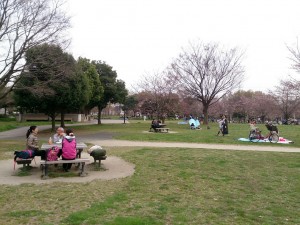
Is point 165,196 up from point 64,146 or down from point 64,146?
down

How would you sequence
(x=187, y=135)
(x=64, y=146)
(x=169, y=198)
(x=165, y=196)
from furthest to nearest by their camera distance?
1. (x=187, y=135)
2. (x=64, y=146)
3. (x=165, y=196)
4. (x=169, y=198)

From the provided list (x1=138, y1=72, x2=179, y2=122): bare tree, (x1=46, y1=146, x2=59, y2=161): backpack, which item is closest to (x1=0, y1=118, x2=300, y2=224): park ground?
(x1=46, y1=146, x2=59, y2=161): backpack

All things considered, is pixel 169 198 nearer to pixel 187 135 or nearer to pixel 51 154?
pixel 51 154

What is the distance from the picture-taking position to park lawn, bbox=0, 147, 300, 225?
14.9 feet

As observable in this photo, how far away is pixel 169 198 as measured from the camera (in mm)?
5574

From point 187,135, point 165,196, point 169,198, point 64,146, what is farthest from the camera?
point 187,135

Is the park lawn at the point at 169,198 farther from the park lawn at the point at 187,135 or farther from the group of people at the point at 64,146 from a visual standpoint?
the park lawn at the point at 187,135

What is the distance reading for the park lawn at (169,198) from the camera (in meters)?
4.53

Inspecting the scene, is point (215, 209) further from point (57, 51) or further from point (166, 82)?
point (166, 82)

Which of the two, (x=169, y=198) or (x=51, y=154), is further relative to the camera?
(x=51, y=154)

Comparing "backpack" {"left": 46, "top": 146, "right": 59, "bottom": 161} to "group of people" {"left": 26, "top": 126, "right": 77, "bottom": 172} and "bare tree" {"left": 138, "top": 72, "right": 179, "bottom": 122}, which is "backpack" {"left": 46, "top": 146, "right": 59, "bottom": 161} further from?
"bare tree" {"left": 138, "top": 72, "right": 179, "bottom": 122}

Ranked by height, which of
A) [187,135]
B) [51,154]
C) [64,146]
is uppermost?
[64,146]

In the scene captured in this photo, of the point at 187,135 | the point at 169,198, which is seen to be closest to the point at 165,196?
the point at 169,198

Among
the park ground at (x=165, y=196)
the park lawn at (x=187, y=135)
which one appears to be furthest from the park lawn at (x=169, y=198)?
the park lawn at (x=187, y=135)
